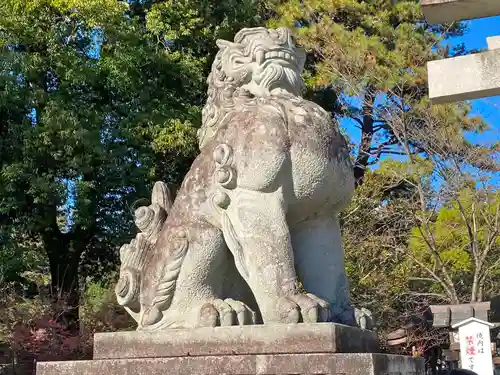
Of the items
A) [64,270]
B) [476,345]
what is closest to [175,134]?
[64,270]

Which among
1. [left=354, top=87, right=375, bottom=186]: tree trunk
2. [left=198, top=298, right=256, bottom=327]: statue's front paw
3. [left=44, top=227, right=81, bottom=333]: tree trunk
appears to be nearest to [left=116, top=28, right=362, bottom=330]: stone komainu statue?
[left=198, top=298, right=256, bottom=327]: statue's front paw

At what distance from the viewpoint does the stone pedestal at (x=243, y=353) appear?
2656 mm

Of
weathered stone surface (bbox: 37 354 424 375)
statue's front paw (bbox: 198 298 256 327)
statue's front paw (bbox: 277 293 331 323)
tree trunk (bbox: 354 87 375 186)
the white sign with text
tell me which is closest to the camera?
weathered stone surface (bbox: 37 354 424 375)

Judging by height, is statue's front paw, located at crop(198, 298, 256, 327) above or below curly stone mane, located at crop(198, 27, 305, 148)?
below

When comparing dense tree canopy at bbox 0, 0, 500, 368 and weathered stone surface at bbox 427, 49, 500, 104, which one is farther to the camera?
dense tree canopy at bbox 0, 0, 500, 368

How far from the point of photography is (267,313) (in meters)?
2.92

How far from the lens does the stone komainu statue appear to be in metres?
2.99

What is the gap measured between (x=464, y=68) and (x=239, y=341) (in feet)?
12.6

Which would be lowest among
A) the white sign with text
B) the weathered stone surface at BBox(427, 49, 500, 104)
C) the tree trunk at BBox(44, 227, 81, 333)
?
the white sign with text

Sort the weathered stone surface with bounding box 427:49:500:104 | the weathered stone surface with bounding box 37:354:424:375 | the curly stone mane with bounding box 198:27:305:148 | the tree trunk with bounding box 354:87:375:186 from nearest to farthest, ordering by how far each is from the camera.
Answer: the weathered stone surface with bounding box 37:354:424:375, the curly stone mane with bounding box 198:27:305:148, the weathered stone surface with bounding box 427:49:500:104, the tree trunk with bounding box 354:87:375:186

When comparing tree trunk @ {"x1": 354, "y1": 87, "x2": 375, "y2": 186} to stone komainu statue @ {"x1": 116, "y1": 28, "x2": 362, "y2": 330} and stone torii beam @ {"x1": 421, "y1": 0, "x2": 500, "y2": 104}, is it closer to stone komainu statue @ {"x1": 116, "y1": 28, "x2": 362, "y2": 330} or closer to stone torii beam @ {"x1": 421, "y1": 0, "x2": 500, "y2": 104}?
stone torii beam @ {"x1": 421, "y1": 0, "x2": 500, "y2": 104}

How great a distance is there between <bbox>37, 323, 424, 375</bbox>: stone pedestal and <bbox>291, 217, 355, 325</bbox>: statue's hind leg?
221mm

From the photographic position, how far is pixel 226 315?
2955mm

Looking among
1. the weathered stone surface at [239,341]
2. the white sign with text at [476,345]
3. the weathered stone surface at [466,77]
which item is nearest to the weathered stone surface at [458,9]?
the weathered stone surface at [466,77]
